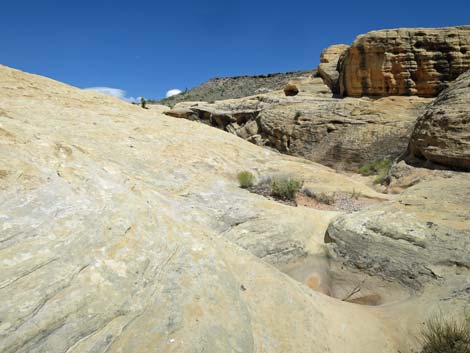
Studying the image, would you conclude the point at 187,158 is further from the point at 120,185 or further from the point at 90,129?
the point at 120,185

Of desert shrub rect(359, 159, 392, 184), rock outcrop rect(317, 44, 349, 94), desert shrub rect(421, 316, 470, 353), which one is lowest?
desert shrub rect(359, 159, 392, 184)

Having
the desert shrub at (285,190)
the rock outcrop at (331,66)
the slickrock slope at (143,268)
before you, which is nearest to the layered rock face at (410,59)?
the rock outcrop at (331,66)

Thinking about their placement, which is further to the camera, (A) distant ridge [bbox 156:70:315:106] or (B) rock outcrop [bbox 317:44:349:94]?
(A) distant ridge [bbox 156:70:315:106]

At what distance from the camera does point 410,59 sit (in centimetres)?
1231

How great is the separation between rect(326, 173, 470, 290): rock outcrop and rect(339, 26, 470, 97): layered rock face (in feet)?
28.1

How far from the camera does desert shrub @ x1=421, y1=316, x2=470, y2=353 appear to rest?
8.88 feet

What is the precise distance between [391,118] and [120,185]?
10.6 meters

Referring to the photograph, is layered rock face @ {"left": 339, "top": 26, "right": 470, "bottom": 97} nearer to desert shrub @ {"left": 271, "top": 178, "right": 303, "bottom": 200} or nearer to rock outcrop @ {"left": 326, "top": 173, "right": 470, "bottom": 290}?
rock outcrop @ {"left": 326, "top": 173, "right": 470, "bottom": 290}

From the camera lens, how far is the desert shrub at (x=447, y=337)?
2.71m

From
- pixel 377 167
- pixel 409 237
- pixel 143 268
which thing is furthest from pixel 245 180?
pixel 377 167

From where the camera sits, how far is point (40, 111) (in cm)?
693

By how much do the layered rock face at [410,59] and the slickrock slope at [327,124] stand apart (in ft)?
1.88

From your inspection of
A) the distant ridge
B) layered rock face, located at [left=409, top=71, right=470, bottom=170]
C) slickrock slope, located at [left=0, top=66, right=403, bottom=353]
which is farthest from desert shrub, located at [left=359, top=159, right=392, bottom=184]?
the distant ridge

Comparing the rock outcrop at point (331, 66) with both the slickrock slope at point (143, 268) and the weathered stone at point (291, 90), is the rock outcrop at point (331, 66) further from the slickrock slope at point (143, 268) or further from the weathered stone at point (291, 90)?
the slickrock slope at point (143, 268)
